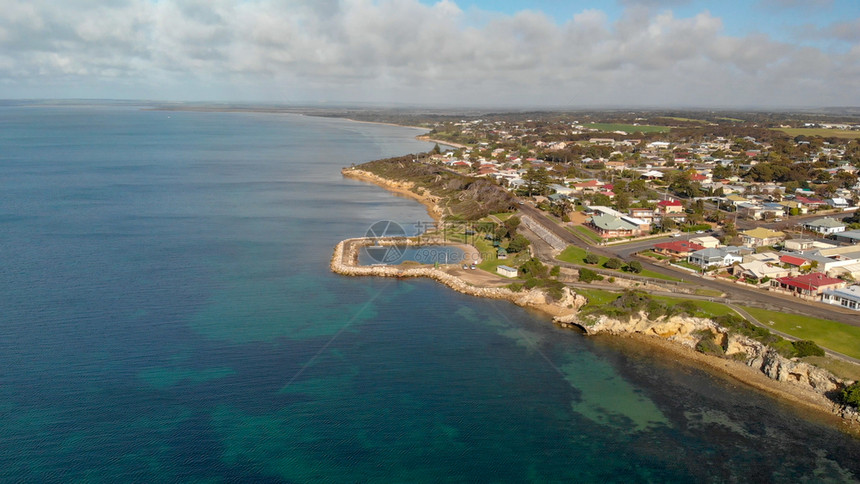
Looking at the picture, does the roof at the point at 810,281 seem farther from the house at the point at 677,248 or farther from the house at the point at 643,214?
the house at the point at 643,214

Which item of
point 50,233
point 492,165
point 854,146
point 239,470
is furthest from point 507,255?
point 854,146

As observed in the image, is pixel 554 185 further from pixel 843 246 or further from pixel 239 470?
pixel 239 470

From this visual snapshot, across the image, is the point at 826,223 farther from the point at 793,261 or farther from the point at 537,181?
the point at 537,181

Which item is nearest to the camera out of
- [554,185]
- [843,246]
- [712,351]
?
[712,351]

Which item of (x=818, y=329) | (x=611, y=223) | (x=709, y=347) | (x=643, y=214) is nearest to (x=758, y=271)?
(x=818, y=329)

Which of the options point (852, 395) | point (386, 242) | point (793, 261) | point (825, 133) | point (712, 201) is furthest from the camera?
point (825, 133)
